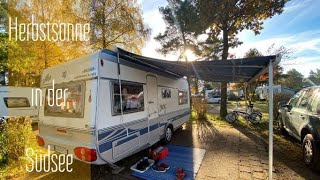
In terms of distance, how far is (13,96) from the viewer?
1158cm

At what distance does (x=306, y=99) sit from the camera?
5.94m

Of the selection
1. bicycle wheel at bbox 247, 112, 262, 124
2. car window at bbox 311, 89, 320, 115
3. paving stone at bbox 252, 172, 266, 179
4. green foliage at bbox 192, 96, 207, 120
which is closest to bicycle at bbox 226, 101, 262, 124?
bicycle wheel at bbox 247, 112, 262, 124

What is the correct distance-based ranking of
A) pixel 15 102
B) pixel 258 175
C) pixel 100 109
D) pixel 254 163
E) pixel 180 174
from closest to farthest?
1. pixel 100 109
2. pixel 180 174
3. pixel 258 175
4. pixel 254 163
5. pixel 15 102

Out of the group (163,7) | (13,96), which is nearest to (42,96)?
(13,96)

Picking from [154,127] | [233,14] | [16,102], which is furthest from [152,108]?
[16,102]

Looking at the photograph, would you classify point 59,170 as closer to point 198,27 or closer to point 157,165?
point 157,165

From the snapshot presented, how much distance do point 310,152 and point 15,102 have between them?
517 inches

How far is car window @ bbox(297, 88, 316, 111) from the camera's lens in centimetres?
567

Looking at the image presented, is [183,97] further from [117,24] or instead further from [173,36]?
[173,36]

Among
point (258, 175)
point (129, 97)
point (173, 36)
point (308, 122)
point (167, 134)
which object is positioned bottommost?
point (258, 175)

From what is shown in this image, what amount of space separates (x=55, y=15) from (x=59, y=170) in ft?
36.8

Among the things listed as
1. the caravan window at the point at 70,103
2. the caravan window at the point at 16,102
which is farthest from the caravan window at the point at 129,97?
the caravan window at the point at 16,102

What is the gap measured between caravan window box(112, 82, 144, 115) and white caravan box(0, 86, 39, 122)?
882 centimetres

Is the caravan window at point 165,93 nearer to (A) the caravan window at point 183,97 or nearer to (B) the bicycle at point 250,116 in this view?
(A) the caravan window at point 183,97
